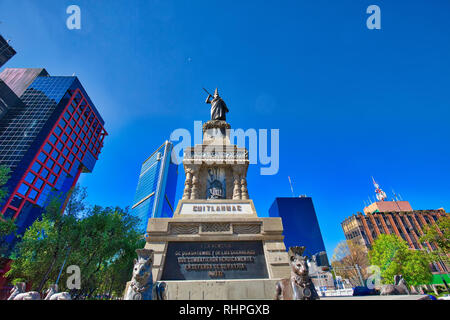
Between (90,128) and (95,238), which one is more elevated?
(90,128)

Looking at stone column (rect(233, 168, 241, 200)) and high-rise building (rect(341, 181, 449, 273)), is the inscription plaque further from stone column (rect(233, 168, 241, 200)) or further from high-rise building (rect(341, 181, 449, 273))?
high-rise building (rect(341, 181, 449, 273))

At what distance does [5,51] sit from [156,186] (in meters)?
69.0

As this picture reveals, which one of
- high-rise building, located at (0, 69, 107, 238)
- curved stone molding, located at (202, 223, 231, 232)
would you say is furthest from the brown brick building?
high-rise building, located at (0, 69, 107, 238)

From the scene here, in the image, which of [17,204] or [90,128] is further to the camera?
[90,128]

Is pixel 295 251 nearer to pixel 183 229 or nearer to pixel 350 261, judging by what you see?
pixel 183 229

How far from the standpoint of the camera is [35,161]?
4991cm

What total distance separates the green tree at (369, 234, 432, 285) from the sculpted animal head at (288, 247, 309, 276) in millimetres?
37447

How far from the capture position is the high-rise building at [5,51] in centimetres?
5003

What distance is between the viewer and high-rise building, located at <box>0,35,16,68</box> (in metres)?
50.0

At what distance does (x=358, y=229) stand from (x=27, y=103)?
117269mm

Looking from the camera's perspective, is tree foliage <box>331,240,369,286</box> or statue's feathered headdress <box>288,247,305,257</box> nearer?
statue's feathered headdress <box>288,247,305,257</box>

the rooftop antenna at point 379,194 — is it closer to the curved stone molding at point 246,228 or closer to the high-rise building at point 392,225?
the high-rise building at point 392,225
